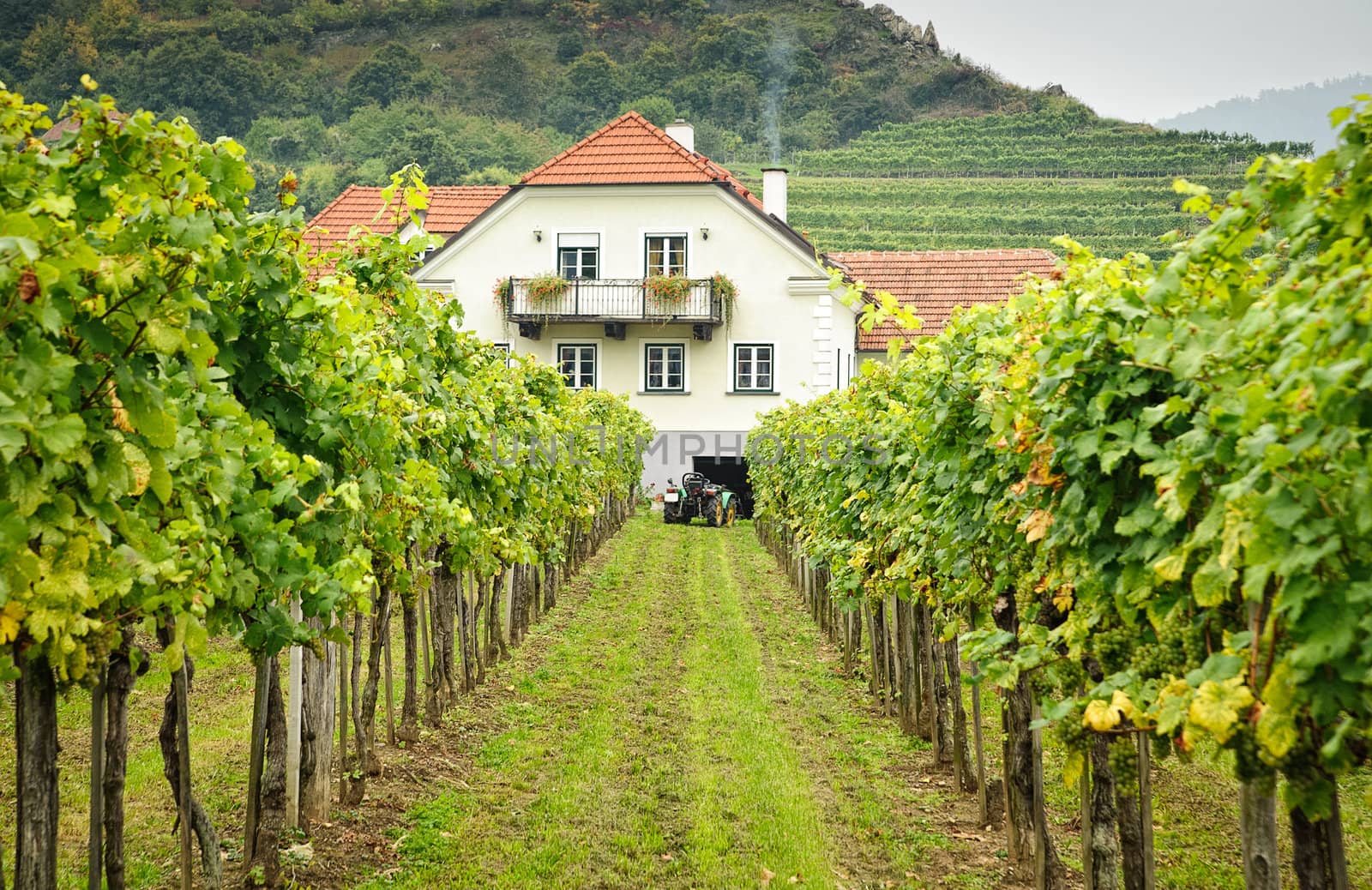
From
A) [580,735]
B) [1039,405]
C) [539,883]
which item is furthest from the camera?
[580,735]

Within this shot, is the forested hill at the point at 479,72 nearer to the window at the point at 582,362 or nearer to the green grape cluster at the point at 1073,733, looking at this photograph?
the window at the point at 582,362

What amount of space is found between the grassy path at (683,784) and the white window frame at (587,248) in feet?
58.6

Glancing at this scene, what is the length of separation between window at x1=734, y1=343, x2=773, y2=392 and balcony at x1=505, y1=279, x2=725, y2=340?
1.07 meters

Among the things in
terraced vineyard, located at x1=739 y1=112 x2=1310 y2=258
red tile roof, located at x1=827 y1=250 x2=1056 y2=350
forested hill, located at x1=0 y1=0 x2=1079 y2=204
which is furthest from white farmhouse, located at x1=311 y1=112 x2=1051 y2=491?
forested hill, located at x1=0 y1=0 x2=1079 y2=204

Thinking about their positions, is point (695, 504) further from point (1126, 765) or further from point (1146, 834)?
point (1126, 765)

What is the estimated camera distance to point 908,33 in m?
108

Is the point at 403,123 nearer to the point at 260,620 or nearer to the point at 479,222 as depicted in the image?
the point at 479,222

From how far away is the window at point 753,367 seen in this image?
30250 millimetres

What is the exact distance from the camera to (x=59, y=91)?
235ft

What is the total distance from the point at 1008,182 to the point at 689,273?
46.5 m

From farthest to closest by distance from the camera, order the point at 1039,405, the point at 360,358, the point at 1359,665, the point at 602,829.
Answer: the point at 602,829 < the point at 360,358 < the point at 1039,405 < the point at 1359,665

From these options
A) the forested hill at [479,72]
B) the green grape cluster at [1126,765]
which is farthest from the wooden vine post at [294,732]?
the forested hill at [479,72]

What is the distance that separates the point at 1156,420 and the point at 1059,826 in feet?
14.3

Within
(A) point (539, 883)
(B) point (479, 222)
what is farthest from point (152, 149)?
(B) point (479, 222)
